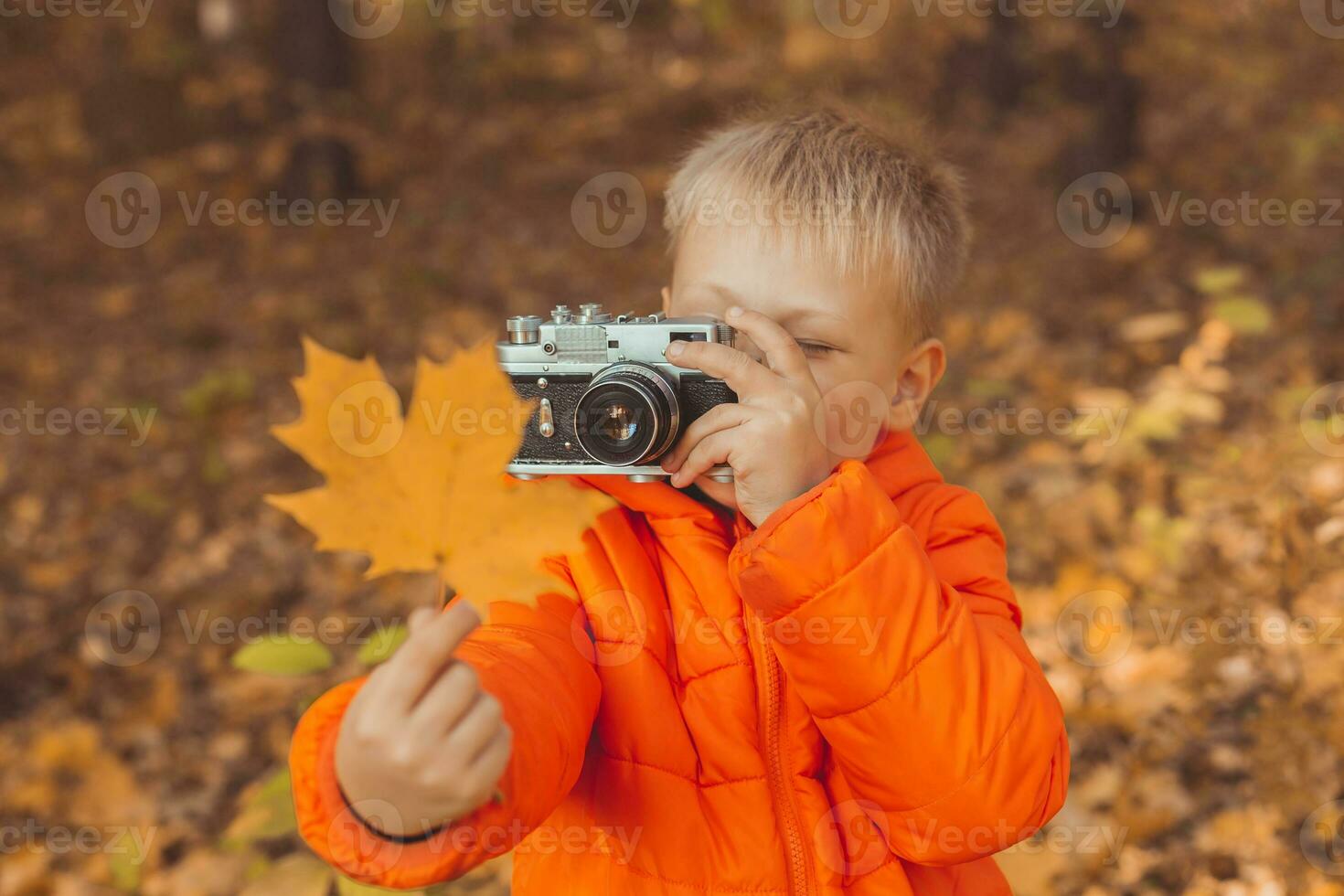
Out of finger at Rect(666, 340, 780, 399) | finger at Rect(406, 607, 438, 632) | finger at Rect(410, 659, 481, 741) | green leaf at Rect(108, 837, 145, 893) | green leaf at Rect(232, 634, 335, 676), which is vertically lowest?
green leaf at Rect(108, 837, 145, 893)

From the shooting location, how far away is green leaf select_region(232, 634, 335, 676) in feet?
5.12

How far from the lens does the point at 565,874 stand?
49.4 inches


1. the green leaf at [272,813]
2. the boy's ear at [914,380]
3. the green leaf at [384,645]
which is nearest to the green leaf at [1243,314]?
the boy's ear at [914,380]

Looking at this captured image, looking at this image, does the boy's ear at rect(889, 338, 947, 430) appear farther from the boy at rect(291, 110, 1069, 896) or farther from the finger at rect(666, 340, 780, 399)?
the finger at rect(666, 340, 780, 399)

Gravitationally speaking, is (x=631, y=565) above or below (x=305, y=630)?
above

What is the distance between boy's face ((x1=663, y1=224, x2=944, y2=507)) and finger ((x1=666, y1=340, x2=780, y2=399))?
112mm

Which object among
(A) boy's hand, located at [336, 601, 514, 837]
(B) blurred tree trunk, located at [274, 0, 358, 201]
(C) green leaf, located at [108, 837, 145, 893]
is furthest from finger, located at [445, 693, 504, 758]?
(B) blurred tree trunk, located at [274, 0, 358, 201]

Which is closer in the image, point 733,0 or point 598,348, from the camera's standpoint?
point 598,348

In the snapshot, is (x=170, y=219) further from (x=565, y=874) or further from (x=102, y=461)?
(x=565, y=874)

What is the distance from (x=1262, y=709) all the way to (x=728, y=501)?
170cm

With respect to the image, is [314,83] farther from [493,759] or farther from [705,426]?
[493,759]

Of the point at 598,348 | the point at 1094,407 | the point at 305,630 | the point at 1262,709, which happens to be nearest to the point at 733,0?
the point at 1094,407

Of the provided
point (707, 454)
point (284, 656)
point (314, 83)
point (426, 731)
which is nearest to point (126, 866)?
point (284, 656)

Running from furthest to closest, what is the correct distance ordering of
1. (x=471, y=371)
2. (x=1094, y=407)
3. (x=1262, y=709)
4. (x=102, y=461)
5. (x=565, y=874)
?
(x=102, y=461) < (x=1094, y=407) < (x=1262, y=709) < (x=565, y=874) < (x=471, y=371)
